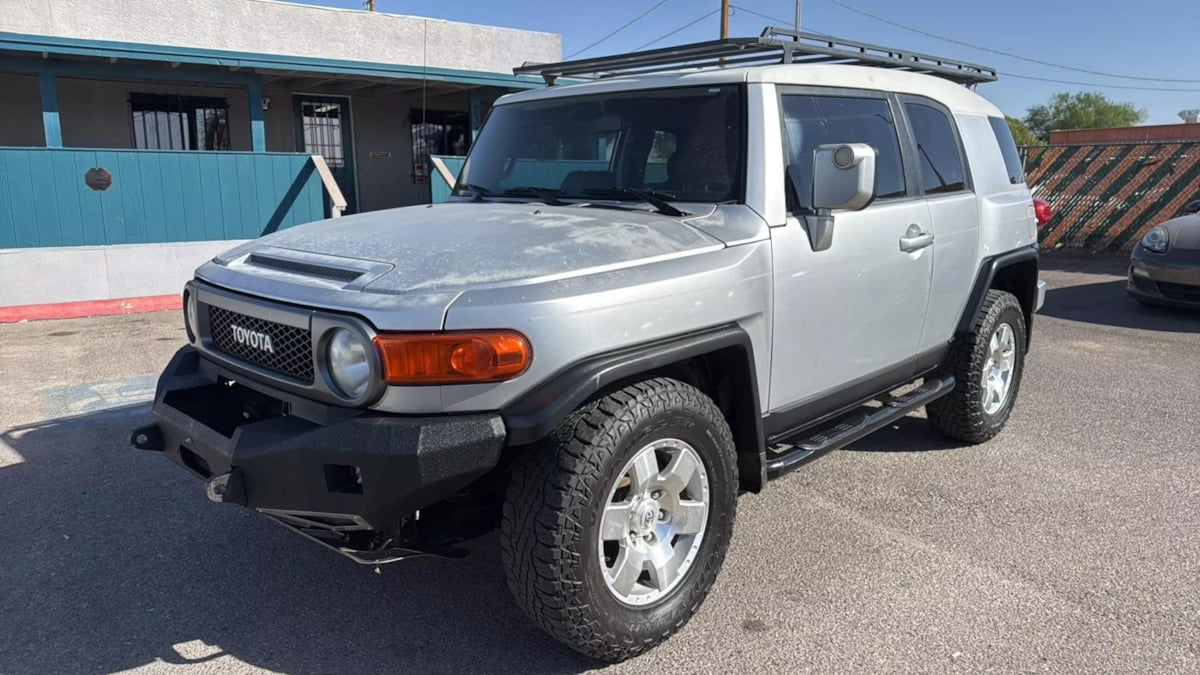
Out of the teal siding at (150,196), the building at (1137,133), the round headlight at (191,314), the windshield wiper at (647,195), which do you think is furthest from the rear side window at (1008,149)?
the building at (1137,133)

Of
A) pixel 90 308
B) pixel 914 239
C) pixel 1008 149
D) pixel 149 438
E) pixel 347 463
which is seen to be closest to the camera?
pixel 347 463

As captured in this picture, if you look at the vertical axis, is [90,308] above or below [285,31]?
below

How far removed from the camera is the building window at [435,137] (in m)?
16.3

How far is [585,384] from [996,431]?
138 inches

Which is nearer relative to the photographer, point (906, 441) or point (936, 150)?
point (936, 150)

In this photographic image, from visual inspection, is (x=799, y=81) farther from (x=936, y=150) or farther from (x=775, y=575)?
(x=775, y=575)

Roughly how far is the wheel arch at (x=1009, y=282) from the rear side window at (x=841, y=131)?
0.96 m

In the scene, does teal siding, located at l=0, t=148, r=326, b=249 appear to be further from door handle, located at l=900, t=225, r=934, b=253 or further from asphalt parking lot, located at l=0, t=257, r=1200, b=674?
door handle, located at l=900, t=225, r=934, b=253

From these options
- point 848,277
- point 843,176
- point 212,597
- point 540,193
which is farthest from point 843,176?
point 212,597

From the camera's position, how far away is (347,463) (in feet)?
8.07

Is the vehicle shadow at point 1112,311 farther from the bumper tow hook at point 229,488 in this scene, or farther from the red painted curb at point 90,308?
the red painted curb at point 90,308

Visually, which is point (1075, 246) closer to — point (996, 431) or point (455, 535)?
point (996, 431)

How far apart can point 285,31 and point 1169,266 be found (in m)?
12.7

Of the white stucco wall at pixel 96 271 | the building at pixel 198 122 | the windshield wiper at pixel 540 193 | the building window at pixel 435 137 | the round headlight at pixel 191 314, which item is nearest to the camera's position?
the round headlight at pixel 191 314
